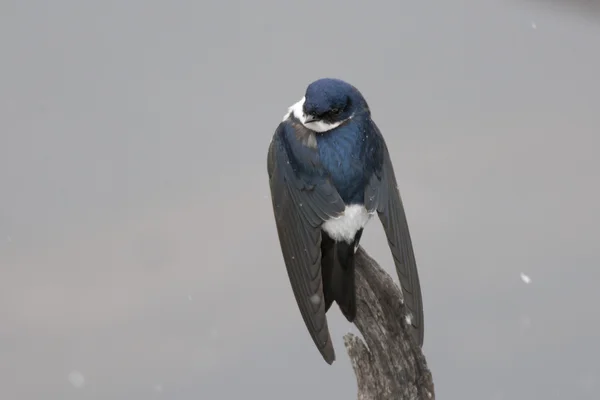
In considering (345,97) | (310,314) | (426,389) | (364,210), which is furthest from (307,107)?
(426,389)

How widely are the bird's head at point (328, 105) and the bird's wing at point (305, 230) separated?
6.0 inches

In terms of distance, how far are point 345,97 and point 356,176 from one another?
281mm

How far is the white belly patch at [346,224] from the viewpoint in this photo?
3391 mm

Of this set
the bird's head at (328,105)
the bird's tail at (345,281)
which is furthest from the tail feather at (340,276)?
the bird's head at (328,105)

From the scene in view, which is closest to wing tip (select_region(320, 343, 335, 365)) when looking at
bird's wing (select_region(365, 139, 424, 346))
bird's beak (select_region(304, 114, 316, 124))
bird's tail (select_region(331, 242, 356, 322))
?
bird's tail (select_region(331, 242, 356, 322))

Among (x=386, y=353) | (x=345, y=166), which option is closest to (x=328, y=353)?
(x=386, y=353)

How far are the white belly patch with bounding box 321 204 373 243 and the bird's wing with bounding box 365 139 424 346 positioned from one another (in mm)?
48

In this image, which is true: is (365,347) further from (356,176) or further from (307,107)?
(307,107)

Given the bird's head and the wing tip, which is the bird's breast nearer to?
the bird's head

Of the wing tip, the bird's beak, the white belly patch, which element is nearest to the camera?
the wing tip

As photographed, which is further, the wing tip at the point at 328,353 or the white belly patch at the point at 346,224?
the white belly patch at the point at 346,224

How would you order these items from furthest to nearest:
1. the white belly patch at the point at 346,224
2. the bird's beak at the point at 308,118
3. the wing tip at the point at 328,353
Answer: the bird's beak at the point at 308,118 → the white belly patch at the point at 346,224 → the wing tip at the point at 328,353

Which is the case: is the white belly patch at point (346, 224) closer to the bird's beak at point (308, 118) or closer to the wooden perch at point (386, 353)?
the wooden perch at point (386, 353)

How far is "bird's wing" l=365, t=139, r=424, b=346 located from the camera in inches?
130
